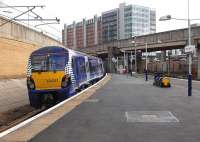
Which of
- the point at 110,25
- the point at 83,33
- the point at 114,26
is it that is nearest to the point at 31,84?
the point at 114,26

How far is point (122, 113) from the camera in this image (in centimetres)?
1424

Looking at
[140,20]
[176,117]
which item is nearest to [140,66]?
[140,20]

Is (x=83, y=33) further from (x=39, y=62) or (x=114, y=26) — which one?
(x=39, y=62)

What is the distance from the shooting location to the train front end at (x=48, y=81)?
69.6ft

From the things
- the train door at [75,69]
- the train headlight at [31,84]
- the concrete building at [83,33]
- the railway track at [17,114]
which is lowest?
the railway track at [17,114]

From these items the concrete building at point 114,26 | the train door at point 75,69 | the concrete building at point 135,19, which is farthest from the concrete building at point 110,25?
the train door at point 75,69

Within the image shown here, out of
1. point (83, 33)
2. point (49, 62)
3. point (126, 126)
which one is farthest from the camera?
point (83, 33)

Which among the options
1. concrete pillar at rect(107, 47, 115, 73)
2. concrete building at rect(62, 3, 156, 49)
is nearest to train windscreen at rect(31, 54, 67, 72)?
concrete pillar at rect(107, 47, 115, 73)

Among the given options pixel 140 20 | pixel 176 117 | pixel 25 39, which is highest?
pixel 140 20

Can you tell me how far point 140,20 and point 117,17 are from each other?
833 centimetres

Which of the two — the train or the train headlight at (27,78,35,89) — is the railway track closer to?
the train

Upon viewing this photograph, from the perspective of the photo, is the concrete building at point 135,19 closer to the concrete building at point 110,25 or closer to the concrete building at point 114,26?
the concrete building at point 114,26

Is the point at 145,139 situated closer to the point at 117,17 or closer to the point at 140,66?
the point at 140,66

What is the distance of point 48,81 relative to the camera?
21234 mm
